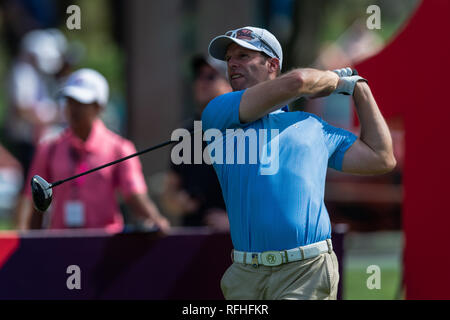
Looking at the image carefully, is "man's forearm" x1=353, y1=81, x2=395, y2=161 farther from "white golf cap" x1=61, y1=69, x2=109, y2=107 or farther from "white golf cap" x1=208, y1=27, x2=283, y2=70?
"white golf cap" x1=61, y1=69, x2=109, y2=107

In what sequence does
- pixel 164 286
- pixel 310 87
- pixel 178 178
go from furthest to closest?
pixel 178 178 → pixel 164 286 → pixel 310 87

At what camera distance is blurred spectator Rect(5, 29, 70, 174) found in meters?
12.1

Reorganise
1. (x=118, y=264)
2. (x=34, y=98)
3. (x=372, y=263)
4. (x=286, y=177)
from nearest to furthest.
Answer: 1. (x=286, y=177)
2. (x=118, y=264)
3. (x=372, y=263)
4. (x=34, y=98)

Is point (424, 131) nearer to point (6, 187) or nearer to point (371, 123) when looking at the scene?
point (371, 123)

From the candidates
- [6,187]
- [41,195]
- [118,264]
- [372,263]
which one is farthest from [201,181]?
[6,187]

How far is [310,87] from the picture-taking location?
3.92m

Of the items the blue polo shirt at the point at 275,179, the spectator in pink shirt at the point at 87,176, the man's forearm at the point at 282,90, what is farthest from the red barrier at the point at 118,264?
the man's forearm at the point at 282,90

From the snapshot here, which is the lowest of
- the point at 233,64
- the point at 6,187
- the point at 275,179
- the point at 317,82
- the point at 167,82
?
the point at 275,179

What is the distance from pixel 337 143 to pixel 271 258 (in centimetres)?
73

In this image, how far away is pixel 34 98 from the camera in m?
12.5

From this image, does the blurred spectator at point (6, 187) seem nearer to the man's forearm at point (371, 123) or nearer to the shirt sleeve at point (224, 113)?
the shirt sleeve at point (224, 113)

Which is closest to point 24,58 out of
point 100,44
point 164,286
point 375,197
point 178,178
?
point 375,197
